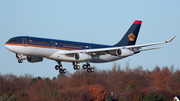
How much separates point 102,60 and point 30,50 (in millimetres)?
15870

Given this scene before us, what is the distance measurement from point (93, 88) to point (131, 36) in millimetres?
33536

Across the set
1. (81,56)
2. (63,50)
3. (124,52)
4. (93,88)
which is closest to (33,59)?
(63,50)

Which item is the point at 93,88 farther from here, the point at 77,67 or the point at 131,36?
the point at 77,67

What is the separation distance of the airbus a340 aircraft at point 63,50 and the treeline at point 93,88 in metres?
34.4

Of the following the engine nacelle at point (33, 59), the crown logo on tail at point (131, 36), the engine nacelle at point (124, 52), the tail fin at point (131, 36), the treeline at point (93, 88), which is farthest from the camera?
the treeline at point (93, 88)

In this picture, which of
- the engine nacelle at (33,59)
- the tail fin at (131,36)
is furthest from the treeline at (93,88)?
the engine nacelle at (33,59)

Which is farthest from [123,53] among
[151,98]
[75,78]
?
[75,78]

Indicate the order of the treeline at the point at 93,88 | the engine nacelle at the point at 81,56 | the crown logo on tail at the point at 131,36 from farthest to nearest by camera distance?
the treeline at the point at 93,88 → the crown logo on tail at the point at 131,36 → the engine nacelle at the point at 81,56

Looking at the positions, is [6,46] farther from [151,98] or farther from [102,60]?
[151,98]

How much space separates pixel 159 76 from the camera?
136750 millimetres

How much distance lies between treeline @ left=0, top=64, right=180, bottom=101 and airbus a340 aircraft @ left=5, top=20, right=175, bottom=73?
3437cm

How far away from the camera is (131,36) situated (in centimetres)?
6994

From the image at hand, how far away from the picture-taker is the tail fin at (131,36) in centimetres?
6931

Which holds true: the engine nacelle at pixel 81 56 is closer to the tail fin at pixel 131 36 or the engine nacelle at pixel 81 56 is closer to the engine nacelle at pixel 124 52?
the engine nacelle at pixel 124 52
